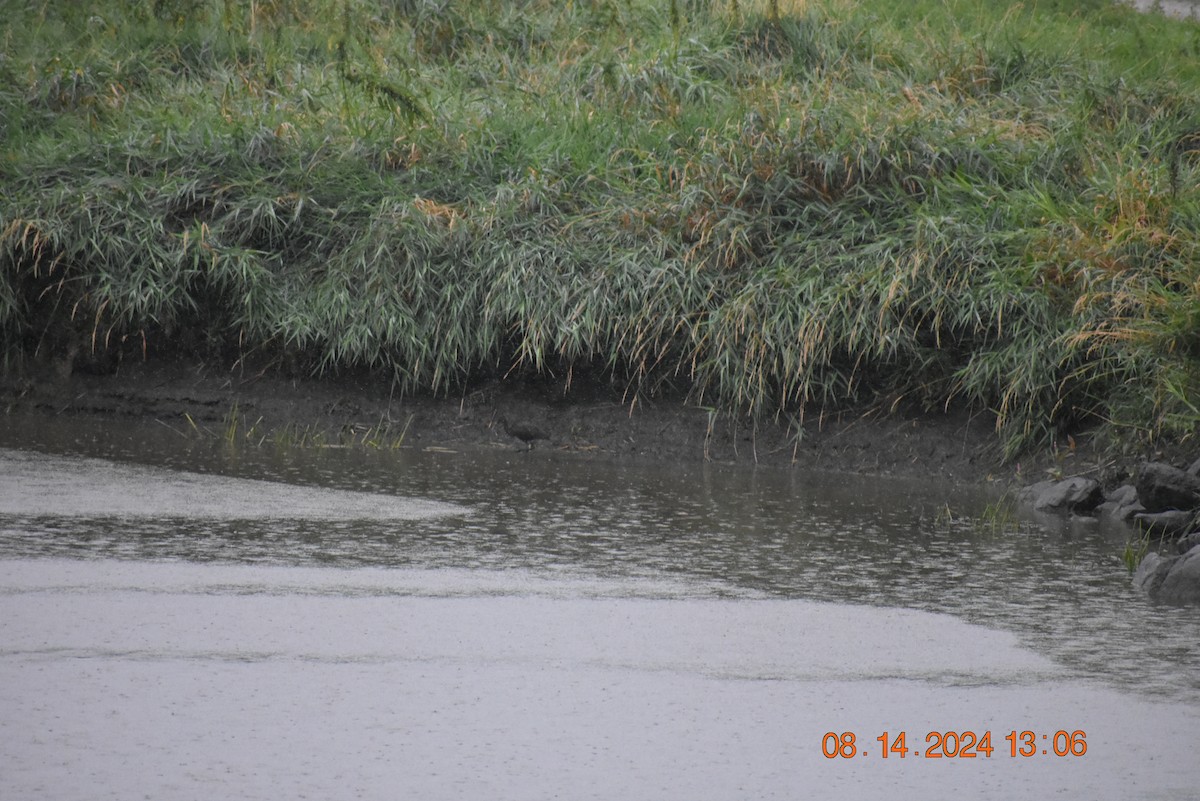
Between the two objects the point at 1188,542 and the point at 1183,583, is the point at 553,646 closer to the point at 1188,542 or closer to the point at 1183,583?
the point at 1183,583

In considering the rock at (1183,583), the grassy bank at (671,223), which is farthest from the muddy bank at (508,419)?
the rock at (1183,583)

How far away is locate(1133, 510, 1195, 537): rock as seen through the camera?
6027 mm

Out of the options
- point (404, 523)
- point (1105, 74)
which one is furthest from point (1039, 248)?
point (404, 523)

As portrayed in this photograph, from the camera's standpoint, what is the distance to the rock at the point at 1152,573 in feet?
A: 16.5

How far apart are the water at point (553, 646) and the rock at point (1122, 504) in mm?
227

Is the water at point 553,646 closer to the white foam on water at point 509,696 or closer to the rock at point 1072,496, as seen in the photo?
the white foam on water at point 509,696

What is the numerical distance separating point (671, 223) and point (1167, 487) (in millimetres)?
3199

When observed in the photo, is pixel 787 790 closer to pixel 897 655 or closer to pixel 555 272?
pixel 897 655

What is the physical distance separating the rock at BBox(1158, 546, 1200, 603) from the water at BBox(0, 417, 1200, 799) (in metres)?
0.11

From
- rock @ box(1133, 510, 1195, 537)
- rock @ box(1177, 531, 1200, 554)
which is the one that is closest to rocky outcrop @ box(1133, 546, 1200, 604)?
rock @ box(1177, 531, 1200, 554)

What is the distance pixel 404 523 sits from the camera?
5945 mm
